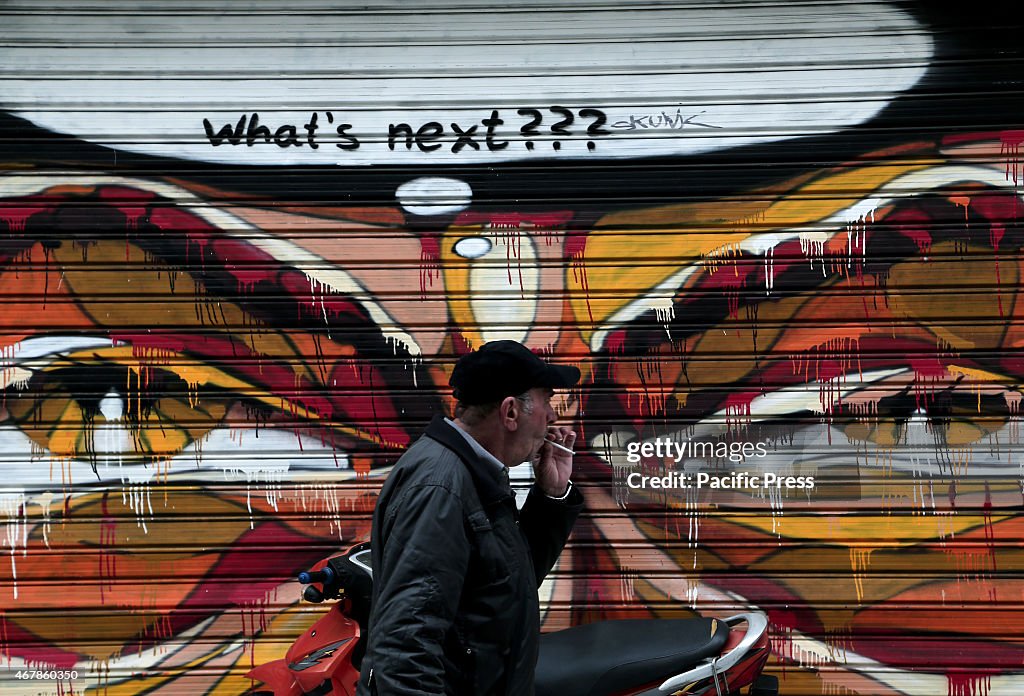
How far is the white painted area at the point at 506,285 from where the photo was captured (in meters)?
4.28

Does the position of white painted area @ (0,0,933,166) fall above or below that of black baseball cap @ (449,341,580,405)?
above

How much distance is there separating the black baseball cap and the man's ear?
0.06 feet

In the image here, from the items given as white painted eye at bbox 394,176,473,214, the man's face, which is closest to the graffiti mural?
white painted eye at bbox 394,176,473,214

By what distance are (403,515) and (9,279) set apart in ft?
10.7

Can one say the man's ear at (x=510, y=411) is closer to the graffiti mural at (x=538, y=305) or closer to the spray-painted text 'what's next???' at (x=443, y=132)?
the graffiti mural at (x=538, y=305)

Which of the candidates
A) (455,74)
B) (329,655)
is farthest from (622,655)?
(455,74)

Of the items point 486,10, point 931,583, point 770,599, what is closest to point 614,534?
point 770,599

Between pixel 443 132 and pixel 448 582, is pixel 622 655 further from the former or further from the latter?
pixel 443 132

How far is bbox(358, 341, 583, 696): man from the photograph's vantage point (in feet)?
6.70

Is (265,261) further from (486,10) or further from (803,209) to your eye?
(803,209)

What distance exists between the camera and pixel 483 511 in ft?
7.43

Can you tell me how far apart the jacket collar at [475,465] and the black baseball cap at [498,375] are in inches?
4.7

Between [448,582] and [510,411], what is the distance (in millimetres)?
510

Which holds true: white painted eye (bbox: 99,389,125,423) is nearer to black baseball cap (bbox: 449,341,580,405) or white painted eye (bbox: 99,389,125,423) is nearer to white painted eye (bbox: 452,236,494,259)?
white painted eye (bbox: 452,236,494,259)
